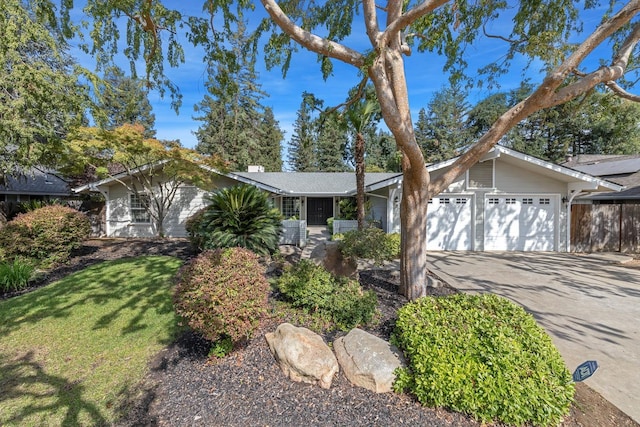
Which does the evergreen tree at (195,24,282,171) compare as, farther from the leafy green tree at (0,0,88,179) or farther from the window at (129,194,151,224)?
the leafy green tree at (0,0,88,179)

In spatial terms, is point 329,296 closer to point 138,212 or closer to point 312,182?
point 138,212

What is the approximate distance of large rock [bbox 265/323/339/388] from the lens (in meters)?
3.13

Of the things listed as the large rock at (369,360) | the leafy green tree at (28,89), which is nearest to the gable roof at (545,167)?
the large rock at (369,360)

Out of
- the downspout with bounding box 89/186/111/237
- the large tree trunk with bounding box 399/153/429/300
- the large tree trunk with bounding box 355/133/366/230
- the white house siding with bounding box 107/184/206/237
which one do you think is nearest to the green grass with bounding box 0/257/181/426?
the large tree trunk with bounding box 399/153/429/300

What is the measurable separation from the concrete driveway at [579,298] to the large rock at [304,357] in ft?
9.11

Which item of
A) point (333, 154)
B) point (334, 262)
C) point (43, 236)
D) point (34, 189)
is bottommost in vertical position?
point (334, 262)

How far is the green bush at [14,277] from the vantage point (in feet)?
21.1

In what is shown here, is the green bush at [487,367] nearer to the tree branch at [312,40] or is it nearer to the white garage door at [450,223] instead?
the tree branch at [312,40]

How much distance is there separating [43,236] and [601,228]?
18.5m

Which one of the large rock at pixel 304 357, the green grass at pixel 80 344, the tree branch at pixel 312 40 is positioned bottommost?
the green grass at pixel 80 344

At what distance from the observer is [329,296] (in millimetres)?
4383

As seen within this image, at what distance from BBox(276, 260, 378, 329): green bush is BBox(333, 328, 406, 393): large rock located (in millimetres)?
553

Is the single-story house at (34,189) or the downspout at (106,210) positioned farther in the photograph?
the single-story house at (34,189)

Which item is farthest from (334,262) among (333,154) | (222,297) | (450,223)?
(333,154)
